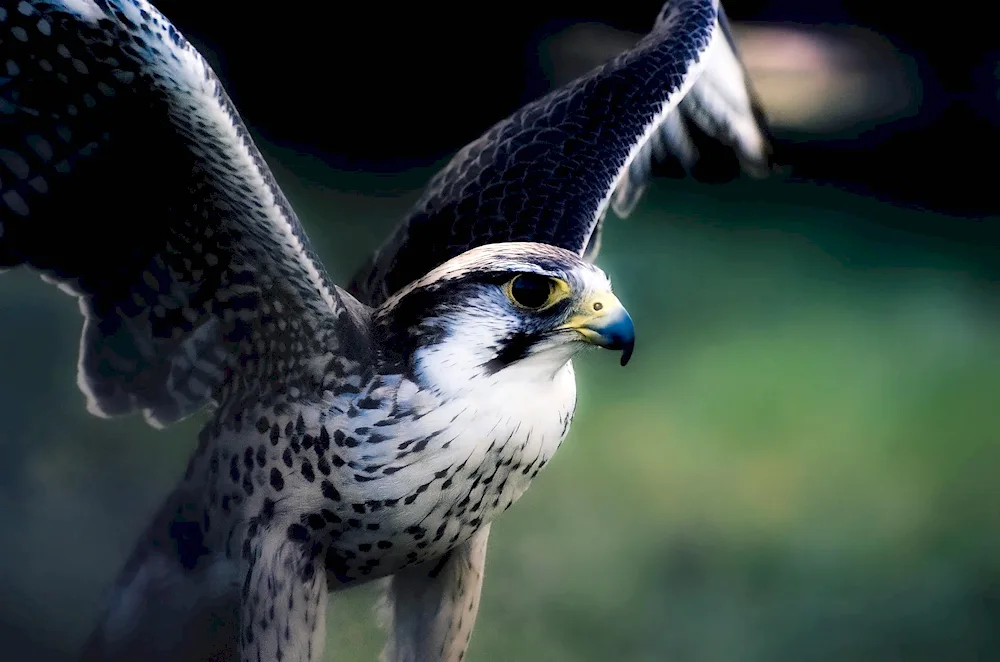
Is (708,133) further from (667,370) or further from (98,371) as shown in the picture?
(98,371)

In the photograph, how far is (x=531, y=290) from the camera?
856 mm

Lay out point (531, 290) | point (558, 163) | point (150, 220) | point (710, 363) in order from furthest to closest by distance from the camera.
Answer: point (710, 363)
point (558, 163)
point (150, 220)
point (531, 290)

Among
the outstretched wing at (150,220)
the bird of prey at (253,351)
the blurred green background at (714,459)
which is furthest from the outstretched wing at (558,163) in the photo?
the outstretched wing at (150,220)

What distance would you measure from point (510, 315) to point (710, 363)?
4.42 feet

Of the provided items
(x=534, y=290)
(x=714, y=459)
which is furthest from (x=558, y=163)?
(x=714, y=459)

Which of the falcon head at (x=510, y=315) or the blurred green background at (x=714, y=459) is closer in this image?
the falcon head at (x=510, y=315)

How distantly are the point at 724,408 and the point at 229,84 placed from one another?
120cm

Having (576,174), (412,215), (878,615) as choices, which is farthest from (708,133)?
(878,615)

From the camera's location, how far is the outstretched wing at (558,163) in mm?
1255

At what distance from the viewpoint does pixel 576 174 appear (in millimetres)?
1283

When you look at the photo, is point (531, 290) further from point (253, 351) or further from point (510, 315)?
point (253, 351)

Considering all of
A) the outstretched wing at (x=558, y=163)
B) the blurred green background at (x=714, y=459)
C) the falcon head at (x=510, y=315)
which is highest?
the outstretched wing at (x=558, y=163)

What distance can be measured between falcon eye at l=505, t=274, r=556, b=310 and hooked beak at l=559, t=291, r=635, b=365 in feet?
0.10

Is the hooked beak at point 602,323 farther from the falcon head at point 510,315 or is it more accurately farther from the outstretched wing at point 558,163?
the outstretched wing at point 558,163
